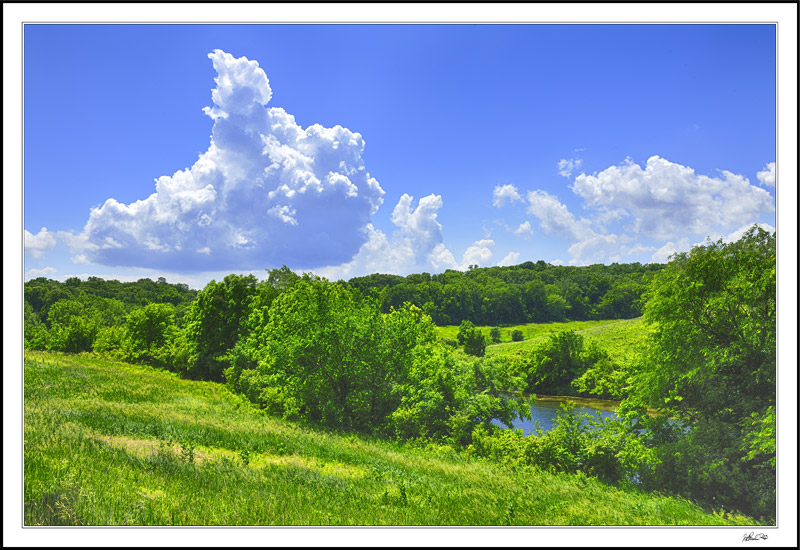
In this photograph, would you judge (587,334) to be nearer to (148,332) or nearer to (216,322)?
(216,322)

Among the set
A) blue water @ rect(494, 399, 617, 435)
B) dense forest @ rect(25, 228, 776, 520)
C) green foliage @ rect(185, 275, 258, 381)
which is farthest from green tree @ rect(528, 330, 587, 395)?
green foliage @ rect(185, 275, 258, 381)

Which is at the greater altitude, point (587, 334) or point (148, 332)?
point (148, 332)

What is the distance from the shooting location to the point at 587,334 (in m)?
57.1

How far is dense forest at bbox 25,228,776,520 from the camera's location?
10930 mm

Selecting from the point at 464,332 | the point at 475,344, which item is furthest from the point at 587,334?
the point at 464,332

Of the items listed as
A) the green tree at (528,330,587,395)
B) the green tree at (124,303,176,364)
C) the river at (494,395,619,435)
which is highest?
Result: the green tree at (124,303,176,364)

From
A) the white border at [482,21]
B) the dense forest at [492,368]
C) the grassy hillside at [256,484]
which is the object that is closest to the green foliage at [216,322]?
the dense forest at [492,368]

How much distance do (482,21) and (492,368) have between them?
661 inches

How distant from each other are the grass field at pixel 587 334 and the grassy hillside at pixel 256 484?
2537 centimetres

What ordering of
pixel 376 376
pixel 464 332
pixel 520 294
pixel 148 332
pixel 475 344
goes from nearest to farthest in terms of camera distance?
1. pixel 376 376
2. pixel 148 332
3. pixel 475 344
4. pixel 464 332
5. pixel 520 294

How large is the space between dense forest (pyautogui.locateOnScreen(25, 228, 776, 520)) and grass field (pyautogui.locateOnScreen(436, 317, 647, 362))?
22.9 feet

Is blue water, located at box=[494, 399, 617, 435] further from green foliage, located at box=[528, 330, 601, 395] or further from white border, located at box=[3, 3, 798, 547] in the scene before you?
white border, located at box=[3, 3, 798, 547]

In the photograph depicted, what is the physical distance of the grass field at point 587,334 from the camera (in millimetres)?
48903

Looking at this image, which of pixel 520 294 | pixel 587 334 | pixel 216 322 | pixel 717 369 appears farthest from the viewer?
pixel 520 294
